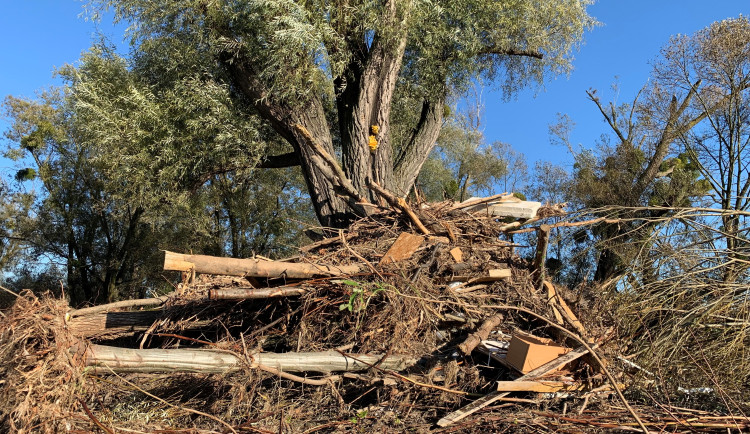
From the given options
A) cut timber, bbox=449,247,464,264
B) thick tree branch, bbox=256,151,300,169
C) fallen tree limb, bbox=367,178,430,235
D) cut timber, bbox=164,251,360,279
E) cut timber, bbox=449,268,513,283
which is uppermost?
thick tree branch, bbox=256,151,300,169

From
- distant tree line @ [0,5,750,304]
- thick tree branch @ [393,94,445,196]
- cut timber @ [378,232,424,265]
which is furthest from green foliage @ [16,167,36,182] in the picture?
cut timber @ [378,232,424,265]

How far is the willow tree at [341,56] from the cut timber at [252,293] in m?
3.89

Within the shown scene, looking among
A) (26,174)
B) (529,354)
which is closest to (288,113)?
(529,354)

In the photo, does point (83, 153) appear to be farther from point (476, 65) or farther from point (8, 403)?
point (8, 403)

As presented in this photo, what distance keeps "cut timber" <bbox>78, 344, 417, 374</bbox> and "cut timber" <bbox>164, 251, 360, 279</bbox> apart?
28.6 inches

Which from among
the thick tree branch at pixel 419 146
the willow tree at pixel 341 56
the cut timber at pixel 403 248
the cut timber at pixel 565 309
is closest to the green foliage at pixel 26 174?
the willow tree at pixel 341 56

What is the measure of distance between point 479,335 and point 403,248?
1.35 meters

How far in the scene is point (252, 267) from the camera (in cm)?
487

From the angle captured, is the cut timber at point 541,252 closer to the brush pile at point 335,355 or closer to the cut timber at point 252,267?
the brush pile at point 335,355

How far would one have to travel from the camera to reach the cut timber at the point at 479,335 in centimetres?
473

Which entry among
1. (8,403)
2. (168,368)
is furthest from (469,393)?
(8,403)

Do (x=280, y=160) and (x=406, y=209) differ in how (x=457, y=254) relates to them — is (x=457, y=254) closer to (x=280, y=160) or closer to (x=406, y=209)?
(x=406, y=209)

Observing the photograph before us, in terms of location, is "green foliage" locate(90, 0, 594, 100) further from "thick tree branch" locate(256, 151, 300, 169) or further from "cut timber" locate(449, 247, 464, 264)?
"cut timber" locate(449, 247, 464, 264)

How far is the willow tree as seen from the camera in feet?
32.5
